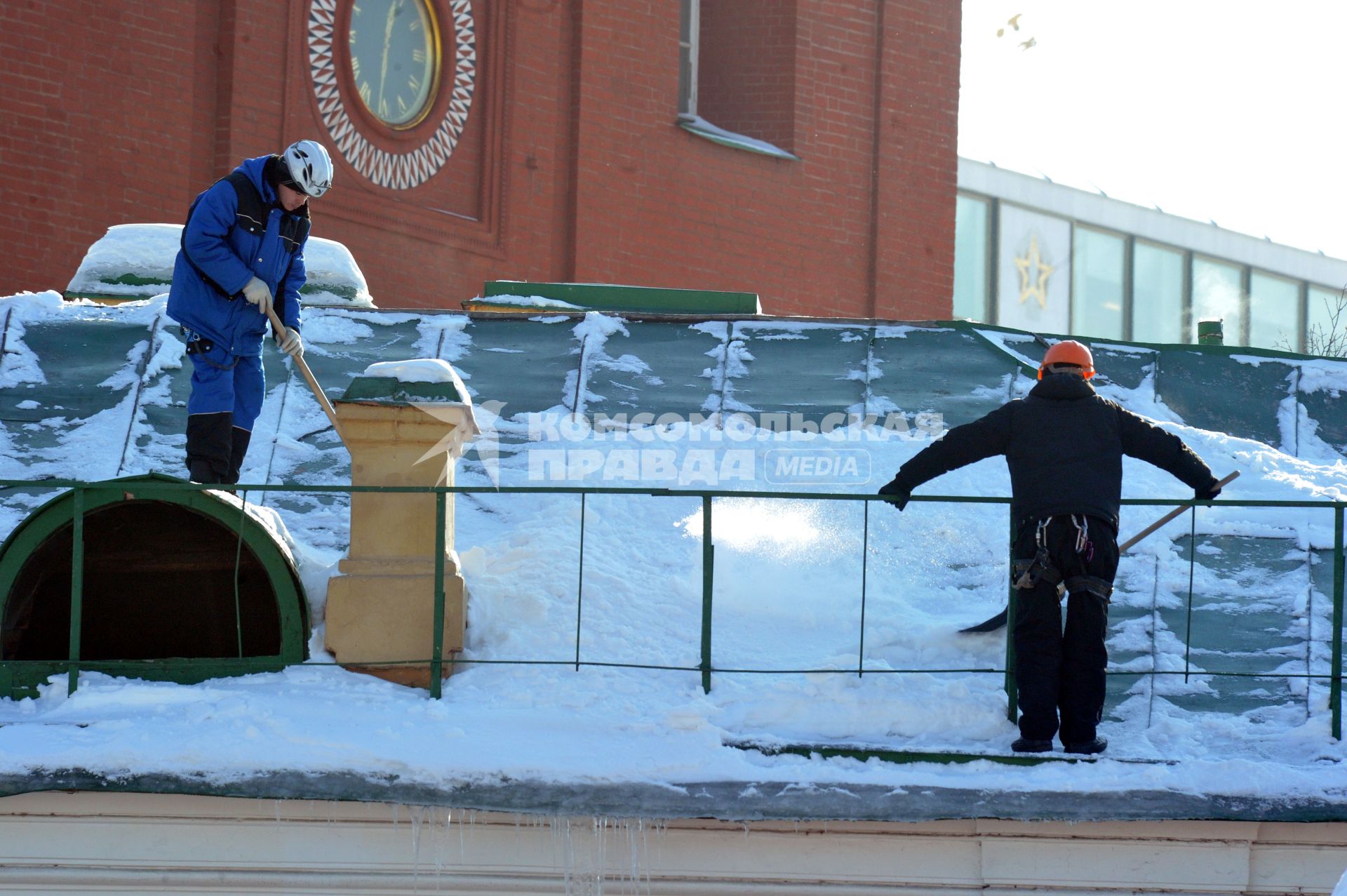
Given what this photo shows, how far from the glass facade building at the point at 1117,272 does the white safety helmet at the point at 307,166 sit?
2187 cm

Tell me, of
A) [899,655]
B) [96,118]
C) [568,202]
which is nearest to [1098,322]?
[568,202]

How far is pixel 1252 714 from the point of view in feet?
21.7

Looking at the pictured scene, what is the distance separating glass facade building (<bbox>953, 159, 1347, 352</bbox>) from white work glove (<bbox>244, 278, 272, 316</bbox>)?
71.9ft

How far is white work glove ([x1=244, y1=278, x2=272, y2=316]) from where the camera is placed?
7227mm

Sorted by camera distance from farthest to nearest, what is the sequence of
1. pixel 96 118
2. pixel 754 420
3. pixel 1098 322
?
1. pixel 1098 322
2. pixel 96 118
3. pixel 754 420

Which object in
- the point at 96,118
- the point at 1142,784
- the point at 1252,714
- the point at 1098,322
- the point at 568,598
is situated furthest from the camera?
the point at 1098,322

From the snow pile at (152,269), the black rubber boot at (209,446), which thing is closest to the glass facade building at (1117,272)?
the snow pile at (152,269)

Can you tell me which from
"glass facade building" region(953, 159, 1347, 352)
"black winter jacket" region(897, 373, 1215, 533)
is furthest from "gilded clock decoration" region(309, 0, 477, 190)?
"glass facade building" region(953, 159, 1347, 352)

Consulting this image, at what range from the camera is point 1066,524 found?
20.0ft

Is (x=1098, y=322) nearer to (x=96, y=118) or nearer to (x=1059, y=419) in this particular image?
(x=96, y=118)

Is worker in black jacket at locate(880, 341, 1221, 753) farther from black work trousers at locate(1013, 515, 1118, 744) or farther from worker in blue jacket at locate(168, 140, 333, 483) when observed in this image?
worker in blue jacket at locate(168, 140, 333, 483)

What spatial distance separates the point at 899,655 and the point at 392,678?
81.2 inches

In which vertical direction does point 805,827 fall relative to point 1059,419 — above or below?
below

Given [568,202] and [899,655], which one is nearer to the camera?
[899,655]
